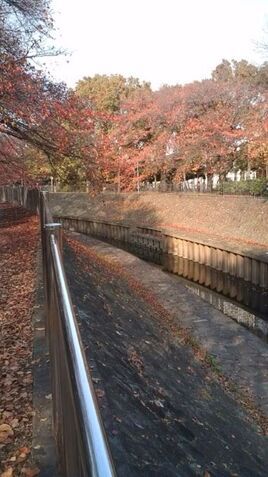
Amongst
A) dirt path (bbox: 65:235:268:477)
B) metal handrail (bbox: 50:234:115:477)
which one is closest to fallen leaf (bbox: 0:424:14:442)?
dirt path (bbox: 65:235:268:477)

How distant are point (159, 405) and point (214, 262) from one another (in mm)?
17271

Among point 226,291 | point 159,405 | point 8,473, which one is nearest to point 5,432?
point 8,473

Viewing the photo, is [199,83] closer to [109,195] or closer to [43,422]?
[109,195]

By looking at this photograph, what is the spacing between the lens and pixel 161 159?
3697cm

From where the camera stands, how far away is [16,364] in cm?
496

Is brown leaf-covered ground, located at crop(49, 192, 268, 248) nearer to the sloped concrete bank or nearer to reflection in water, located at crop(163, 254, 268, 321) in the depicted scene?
the sloped concrete bank

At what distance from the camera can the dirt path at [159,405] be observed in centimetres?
425

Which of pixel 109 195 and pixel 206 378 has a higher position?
pixel 109 195

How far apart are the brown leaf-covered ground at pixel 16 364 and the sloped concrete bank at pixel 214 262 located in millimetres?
6804

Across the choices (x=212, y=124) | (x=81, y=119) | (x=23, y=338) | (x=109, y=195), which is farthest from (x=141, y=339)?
(x=109, y=195)

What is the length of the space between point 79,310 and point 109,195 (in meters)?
34.0

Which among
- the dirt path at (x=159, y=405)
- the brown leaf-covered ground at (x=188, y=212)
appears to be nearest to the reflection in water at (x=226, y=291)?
the brown leaf-covered ground at (x=188, y=212)

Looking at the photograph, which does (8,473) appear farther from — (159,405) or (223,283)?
(223,283)

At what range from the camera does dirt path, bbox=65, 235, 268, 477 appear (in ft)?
14.0
